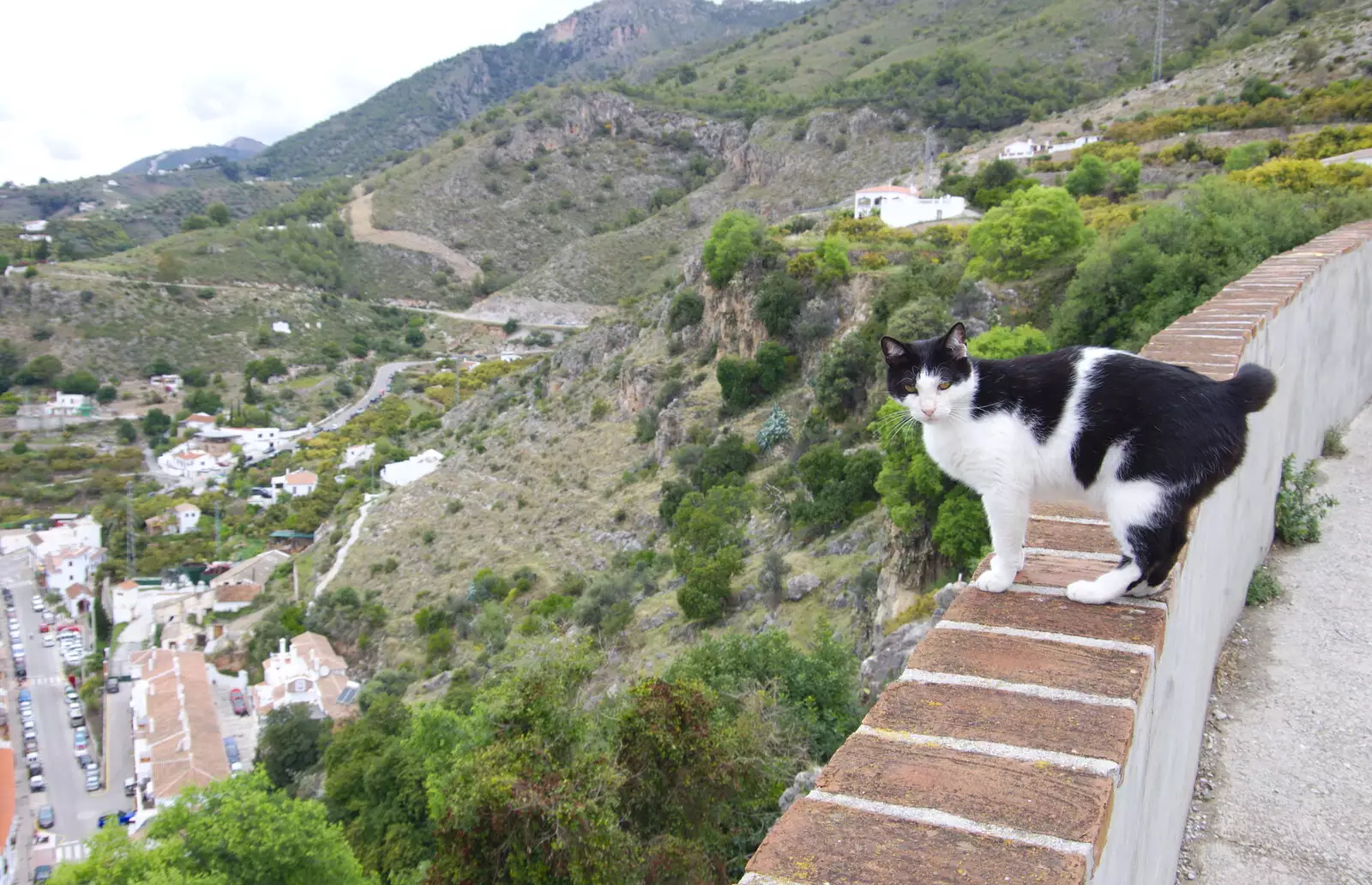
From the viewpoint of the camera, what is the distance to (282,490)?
47.8 m

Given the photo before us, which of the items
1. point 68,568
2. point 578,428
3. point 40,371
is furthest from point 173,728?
point 40,371

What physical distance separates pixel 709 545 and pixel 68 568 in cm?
3918

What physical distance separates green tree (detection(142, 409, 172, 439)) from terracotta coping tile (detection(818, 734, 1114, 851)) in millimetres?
62535

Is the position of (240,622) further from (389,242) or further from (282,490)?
(389,242)

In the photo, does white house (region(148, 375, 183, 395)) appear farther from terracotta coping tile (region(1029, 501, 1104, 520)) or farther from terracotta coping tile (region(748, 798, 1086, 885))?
terracotta coping tile (region(748, 798, 1086, 885))

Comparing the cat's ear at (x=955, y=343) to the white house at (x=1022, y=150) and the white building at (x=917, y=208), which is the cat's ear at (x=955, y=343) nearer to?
the white building at (x=917, y=208)

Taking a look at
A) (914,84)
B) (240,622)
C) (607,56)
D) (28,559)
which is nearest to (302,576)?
(240,622)

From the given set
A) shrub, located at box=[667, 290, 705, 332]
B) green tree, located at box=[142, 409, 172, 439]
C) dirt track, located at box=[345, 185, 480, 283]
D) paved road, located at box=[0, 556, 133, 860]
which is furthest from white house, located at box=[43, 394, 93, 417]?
shrub, located at box=[667, 290, 705, 332]

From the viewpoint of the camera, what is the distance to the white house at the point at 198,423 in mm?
54875

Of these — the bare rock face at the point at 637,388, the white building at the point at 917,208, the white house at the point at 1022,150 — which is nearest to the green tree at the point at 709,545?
the bare rock face at the point at 637,388

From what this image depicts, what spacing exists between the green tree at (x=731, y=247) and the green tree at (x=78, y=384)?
48.8m

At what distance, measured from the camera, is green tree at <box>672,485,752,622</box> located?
1647 cm

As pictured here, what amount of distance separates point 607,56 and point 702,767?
170107mm

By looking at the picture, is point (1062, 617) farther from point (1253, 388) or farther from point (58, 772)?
point (58, 772)
